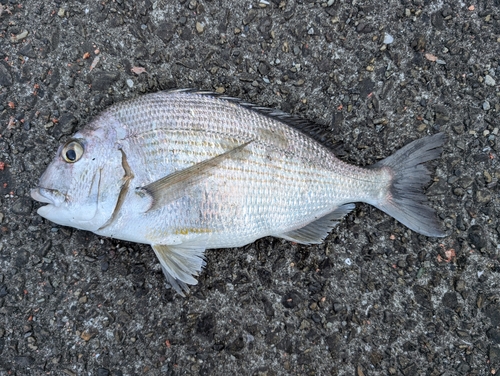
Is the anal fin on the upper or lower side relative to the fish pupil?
lower

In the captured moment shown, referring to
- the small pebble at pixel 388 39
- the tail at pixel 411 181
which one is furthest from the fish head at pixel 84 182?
the small pebble at pixel 388 39

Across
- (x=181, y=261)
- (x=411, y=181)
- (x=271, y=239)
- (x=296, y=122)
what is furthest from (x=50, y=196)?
(x=411, y=181)

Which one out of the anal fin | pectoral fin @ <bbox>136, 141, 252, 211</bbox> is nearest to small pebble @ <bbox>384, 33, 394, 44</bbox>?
the anal fin

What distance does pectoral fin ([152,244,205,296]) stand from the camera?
215 cm

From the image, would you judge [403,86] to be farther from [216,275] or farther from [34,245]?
[34,245]

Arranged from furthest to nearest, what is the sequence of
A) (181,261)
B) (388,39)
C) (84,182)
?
(388,39)
(181,261)
(84,182)

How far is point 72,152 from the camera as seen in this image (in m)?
2.03

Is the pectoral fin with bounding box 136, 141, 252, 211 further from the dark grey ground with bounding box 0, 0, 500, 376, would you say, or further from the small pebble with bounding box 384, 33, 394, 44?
the small pebble with bounding box 384, 33, 394, 44

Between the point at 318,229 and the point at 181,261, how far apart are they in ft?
2.74

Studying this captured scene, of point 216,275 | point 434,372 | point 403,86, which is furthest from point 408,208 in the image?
point 216,275

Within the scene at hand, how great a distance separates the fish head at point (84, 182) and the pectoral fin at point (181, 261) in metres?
0.37

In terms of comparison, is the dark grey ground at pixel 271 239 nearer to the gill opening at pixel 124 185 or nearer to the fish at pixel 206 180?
the fish at pixel 206 180

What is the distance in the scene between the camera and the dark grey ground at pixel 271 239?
2.29 m

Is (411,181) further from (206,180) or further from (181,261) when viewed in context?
(181,261)
